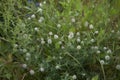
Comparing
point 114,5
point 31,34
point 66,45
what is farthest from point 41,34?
point 114,5

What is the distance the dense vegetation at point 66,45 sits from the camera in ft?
6.01

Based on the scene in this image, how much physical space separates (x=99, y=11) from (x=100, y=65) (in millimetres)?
362

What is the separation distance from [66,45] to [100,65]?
0.24m

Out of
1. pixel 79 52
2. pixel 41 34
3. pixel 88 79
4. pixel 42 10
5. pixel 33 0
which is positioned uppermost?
pixel 33 0

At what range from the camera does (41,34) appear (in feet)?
6.57

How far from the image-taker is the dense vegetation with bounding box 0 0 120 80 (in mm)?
1831

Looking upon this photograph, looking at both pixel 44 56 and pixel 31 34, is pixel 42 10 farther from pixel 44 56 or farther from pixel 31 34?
pixel 44 56

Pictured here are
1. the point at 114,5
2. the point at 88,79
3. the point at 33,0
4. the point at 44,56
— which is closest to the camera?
the point at 88,79

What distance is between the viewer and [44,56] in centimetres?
193

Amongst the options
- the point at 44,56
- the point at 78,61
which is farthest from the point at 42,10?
the point at 78,61

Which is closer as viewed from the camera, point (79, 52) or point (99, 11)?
point (79, 52)

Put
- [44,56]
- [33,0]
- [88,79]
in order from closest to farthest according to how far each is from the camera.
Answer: [88,79] < [44,56] < [33,0]

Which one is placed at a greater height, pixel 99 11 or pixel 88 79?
pixel 99 11

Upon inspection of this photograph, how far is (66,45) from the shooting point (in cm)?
184
